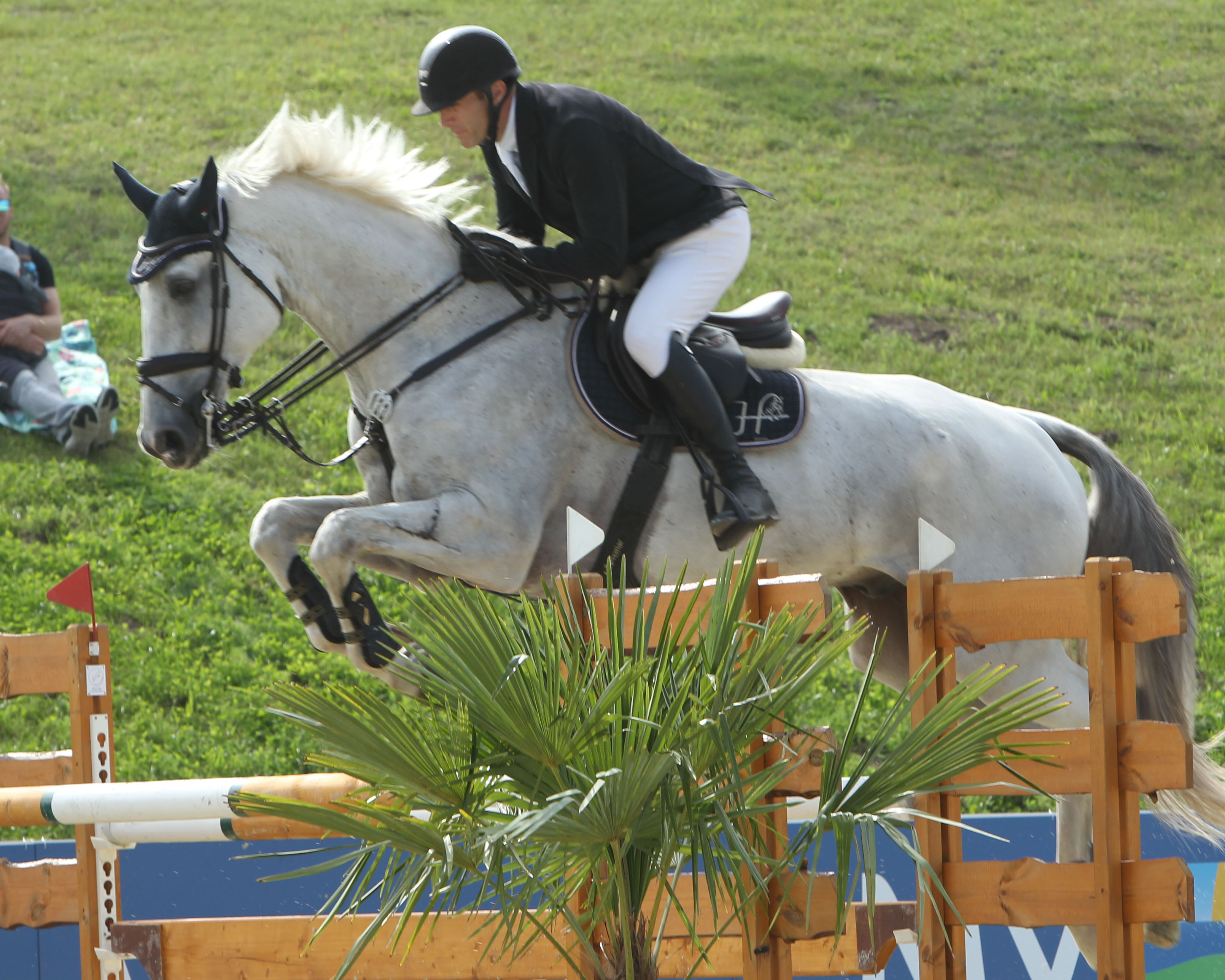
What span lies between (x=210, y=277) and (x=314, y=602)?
1004 mm

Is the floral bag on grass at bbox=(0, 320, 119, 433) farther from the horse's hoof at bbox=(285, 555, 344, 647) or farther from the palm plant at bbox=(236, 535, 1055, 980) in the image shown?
the palm plant at bbox=(236, 535, 1055, 980)

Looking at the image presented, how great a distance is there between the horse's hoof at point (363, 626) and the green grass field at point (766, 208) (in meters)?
1.62

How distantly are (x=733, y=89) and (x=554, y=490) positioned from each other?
1338cm

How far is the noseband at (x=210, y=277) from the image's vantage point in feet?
12.9

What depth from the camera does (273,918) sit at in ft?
10.9

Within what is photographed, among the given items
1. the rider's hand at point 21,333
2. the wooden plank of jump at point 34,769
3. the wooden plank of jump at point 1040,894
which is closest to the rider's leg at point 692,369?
the wooden plank of jump at point 1040,894

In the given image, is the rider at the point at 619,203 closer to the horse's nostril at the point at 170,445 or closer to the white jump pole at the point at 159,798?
the horse's nostril at the point at 170,445

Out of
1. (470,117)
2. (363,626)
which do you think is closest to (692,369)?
(470,117)

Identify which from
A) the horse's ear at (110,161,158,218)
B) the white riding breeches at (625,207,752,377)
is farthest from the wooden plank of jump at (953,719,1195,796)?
the horse's ear at (110,161,158,218)

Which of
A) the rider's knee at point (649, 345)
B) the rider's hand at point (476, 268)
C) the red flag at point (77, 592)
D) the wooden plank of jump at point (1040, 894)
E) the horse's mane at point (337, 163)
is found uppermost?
the horse's mane at point (337, 163)

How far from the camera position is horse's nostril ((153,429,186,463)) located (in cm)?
395

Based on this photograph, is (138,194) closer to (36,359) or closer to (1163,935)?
(1163,935)

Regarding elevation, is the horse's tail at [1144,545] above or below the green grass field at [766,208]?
above

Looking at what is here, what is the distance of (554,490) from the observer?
13.3 feet
